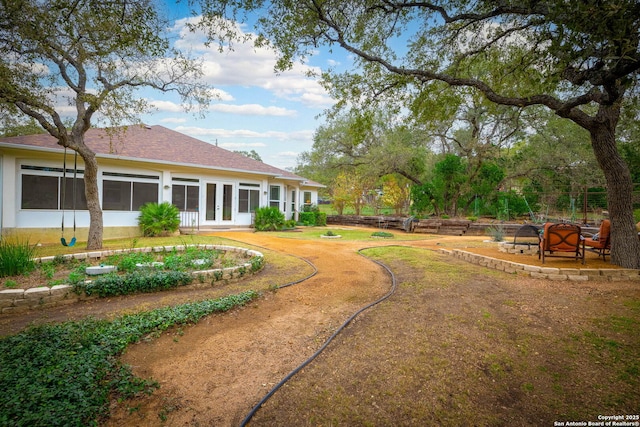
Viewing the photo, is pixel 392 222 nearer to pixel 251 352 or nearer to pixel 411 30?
pixel 411 30

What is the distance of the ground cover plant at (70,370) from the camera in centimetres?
222

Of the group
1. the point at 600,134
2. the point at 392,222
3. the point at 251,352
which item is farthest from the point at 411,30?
the point at 392,222

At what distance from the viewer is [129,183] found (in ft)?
42.0

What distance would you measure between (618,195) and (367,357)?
24.5 ft

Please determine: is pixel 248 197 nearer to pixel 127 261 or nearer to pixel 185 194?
pixel 185 194

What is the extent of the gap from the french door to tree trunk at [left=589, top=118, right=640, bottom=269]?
14.2m

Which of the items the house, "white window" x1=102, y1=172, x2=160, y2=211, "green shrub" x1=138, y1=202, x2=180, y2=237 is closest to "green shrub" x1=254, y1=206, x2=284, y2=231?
the house

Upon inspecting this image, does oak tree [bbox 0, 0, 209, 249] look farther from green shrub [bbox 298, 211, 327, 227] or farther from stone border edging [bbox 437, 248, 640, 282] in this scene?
green shrub [bbox 298, 211, 327, 227]

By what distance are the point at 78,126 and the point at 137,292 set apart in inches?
251

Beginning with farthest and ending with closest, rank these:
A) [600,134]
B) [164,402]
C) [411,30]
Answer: [411,30], [600,134], [164,402]

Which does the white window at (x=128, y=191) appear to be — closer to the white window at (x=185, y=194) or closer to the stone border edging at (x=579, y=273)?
the white window at (x=185, y=194)

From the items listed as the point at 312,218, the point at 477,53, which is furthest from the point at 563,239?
the point at 312,218

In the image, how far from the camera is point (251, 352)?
3383mm

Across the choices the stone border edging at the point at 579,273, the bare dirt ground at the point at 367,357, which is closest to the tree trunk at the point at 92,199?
the bare dirt ground at the point at 367,357
